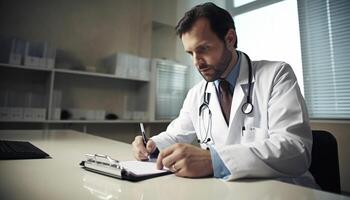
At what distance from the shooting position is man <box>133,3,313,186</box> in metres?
0.64

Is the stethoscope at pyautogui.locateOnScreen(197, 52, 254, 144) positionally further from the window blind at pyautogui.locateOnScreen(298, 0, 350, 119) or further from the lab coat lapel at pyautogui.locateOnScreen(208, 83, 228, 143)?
the window blind at pyautogui.locateOnScreen(298, 0, 350, 119)

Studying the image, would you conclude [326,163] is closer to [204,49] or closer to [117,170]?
[204,49]

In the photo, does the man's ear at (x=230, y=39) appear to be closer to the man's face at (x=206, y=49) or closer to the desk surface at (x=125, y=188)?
the man's face at (x=206, y=49)

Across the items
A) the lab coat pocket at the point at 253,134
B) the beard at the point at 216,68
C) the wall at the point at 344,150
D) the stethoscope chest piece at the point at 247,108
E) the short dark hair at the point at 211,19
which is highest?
the short dark hair at the point at 211,19

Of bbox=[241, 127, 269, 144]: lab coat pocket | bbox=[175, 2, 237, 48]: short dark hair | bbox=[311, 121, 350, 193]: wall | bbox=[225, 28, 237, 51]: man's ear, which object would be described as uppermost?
bbox=[175, 2, 237, 48]: short dark hair

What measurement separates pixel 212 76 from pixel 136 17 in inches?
90.6

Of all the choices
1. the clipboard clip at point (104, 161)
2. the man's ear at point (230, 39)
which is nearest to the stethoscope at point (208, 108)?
the man's ear at point (230, 39)

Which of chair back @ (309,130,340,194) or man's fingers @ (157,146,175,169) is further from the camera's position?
chair back @ (309,130,340,194)

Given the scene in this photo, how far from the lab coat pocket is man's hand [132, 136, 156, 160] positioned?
0.38m

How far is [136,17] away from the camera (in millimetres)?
3049

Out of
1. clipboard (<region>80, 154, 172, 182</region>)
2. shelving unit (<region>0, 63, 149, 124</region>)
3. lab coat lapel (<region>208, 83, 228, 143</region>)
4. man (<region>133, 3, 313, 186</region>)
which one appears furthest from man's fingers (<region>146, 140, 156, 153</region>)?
shelving unit (<region>0, 63, 149, 124</region>)

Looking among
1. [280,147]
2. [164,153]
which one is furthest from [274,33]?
[164,153]

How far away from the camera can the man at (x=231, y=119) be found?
638 millimetres

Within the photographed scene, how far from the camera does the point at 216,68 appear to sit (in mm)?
1058
